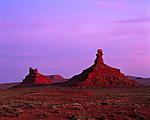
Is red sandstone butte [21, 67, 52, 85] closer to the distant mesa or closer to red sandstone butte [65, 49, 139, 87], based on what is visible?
the distant mesa

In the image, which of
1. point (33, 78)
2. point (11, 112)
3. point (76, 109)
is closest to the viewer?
point (11, 112)

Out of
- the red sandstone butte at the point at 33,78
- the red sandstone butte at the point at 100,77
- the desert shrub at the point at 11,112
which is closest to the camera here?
the desert shrub at the point at 11,112

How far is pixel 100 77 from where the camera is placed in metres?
86.6

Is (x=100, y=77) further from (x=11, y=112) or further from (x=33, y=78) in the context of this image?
(x=11, y=112)

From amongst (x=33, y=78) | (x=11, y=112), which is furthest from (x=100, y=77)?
(x=11, y=112)

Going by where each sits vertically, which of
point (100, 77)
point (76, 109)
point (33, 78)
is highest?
point (33, 78)

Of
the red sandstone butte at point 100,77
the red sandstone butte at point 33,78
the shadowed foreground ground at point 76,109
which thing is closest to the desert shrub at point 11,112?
the shadowed foreground ground at point 76,109

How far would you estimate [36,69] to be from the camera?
376ft

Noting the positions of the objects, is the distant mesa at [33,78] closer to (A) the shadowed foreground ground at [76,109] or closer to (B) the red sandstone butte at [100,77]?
(B) the red sandstone butte at [100,77]

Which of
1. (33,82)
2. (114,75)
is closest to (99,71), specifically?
(114,75)

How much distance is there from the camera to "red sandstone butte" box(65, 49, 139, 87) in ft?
275

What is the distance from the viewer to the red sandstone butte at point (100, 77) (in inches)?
3295

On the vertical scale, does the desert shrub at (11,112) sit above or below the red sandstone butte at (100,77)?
below

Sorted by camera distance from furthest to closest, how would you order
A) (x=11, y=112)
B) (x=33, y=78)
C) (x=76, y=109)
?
(x=33, y=78) → (x=76, y=109) → (x=11, y=112)
